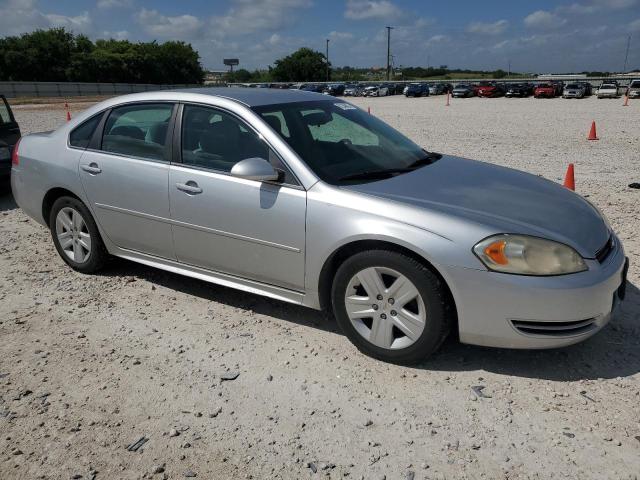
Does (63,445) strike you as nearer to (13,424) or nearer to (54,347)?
(13,424)

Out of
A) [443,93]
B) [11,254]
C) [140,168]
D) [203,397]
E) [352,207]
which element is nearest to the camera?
[203,397]

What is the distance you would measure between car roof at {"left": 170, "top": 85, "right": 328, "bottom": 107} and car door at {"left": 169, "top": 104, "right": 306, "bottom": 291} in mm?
183

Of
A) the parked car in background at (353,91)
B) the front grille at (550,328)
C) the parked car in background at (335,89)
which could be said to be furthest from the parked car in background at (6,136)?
the parked car in background at (353,91)

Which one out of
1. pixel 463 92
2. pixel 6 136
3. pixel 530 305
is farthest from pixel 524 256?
pixel 463 92

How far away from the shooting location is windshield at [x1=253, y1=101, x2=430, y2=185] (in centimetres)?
374

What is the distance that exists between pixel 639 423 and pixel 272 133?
2720 millimetres

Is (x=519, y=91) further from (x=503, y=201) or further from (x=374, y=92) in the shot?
(x=503, y=201)

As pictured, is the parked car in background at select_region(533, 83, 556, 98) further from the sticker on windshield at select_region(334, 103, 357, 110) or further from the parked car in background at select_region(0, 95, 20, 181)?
the sticker on windshield at select_region(334, 103, 357, 110)

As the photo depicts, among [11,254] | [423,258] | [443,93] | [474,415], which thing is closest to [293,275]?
[423,258]

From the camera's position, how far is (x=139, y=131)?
4473 mm

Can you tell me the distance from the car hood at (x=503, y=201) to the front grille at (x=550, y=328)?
0.40 m

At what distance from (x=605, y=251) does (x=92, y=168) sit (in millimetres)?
3844

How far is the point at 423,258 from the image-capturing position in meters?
3.16

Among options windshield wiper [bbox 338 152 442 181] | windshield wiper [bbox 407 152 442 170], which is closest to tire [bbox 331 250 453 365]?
A: windshield wiper [bbox 338 152 442 181]
